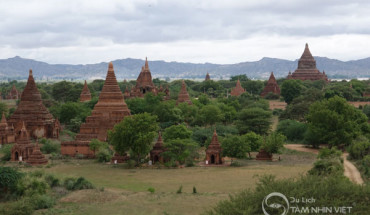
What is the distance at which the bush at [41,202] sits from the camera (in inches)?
958

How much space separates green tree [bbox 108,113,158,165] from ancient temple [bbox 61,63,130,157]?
5.54m

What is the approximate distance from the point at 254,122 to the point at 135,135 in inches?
647

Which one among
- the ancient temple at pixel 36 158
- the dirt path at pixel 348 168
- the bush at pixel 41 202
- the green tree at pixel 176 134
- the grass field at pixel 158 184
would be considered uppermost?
the green tree at pixel 176 134

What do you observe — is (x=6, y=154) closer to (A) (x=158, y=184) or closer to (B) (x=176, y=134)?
(B) (x=176, y=134)

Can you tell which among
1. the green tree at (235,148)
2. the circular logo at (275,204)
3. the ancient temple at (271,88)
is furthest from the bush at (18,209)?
the ancient temple at (271,88)

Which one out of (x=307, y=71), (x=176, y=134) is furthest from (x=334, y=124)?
(x=307, y=71)

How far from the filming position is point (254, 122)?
49781 millimetres

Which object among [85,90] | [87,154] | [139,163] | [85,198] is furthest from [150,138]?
[85,90]

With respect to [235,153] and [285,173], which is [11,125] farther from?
[285,173]

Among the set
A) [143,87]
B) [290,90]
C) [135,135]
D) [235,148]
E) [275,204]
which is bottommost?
[235,148]

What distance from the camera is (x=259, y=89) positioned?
353ft

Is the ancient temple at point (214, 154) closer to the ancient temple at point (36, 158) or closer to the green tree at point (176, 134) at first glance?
the green tree at point (176, 134)

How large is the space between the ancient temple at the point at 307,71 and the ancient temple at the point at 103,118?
72814mm

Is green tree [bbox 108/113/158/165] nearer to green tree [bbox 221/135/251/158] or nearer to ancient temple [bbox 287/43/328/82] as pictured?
green tree [bbox 221/135/251/158]
